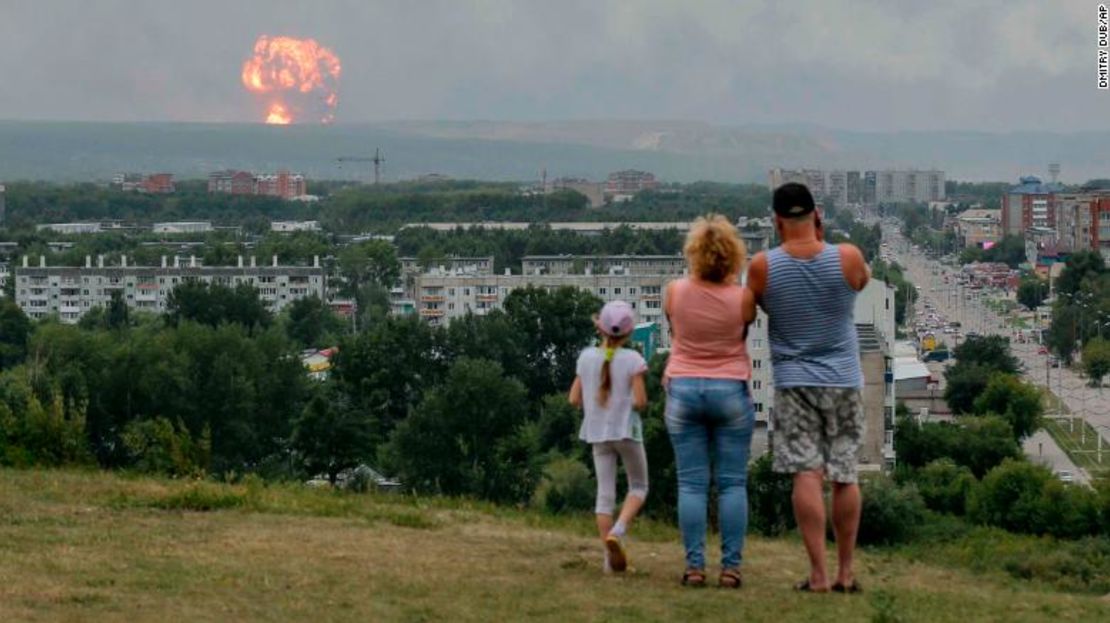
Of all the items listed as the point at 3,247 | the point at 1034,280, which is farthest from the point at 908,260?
the point at 3,247

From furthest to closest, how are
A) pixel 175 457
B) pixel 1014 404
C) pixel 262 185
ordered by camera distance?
pixel 262 185
pixel 1014 404
pixel 175 457

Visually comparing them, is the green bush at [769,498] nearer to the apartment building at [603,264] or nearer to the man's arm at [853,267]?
the man's arm at [853,267]

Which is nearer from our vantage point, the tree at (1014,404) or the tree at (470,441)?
the tree at (470,441)

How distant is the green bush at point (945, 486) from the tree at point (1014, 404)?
10.9 meters

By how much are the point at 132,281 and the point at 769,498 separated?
213 feet

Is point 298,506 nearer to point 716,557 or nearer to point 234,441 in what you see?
point 716,557

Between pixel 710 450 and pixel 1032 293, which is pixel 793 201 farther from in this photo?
pixel 1032 293

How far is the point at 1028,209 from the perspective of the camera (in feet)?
457

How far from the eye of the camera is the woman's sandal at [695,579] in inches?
316

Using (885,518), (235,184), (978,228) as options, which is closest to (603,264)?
(885,518)

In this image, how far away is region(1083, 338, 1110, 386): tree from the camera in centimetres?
6072

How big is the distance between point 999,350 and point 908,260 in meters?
72.0

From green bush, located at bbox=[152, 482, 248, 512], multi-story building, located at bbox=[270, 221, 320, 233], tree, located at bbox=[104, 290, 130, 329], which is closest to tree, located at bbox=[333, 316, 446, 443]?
tree, located at bbox=[104, 290, 130, 329]

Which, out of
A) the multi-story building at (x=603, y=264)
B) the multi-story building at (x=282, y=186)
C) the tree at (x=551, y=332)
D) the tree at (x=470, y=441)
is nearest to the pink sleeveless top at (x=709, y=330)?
the tree at (x=470, y=441)
